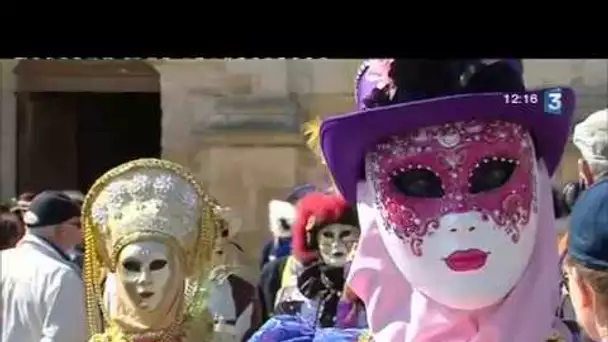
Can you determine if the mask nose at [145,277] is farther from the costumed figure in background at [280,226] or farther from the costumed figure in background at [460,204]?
the costumed figure in background at [280,226]

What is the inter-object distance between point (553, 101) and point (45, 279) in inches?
47.7

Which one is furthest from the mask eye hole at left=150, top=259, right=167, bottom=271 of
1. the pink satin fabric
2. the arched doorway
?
the arched doorway

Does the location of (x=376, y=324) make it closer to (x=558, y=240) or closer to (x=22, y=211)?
(x=558, y=240)

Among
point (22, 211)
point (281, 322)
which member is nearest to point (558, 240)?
point (281, 322)

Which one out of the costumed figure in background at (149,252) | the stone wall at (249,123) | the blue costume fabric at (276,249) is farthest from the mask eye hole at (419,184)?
the blue costume fabric at (276,249)

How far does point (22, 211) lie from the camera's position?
9.78 ft

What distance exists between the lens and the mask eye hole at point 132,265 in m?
1.94

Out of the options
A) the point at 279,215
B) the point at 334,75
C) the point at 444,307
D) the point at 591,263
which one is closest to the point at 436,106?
the point at 444,307

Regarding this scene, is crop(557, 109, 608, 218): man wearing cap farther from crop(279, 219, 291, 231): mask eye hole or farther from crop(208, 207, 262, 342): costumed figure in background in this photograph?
crop(279, 219, 291, 231): mask eye hole

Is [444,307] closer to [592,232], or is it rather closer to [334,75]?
[592,232]

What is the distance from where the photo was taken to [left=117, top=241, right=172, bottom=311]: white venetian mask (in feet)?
6.35

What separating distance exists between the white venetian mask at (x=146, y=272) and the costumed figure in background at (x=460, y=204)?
33 centimetres

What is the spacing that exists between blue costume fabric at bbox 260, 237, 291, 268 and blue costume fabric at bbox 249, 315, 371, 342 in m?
1.38
